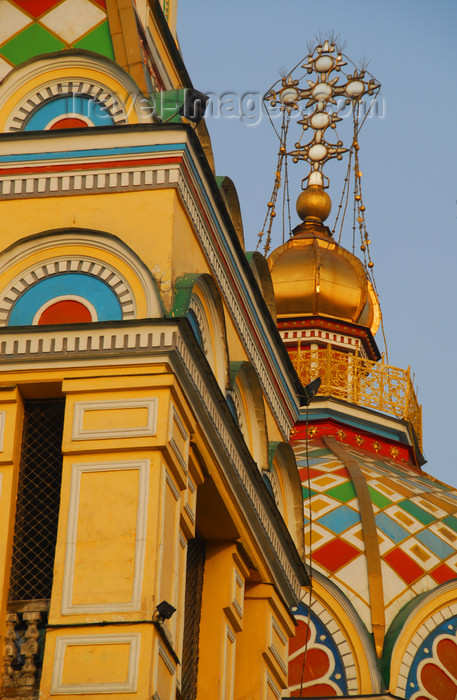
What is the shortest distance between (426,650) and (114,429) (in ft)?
38.8

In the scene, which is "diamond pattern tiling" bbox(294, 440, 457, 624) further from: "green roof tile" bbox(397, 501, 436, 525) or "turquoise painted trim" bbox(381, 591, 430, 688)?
"turquoise painted trim" bbox(381, 591, 430, 688)

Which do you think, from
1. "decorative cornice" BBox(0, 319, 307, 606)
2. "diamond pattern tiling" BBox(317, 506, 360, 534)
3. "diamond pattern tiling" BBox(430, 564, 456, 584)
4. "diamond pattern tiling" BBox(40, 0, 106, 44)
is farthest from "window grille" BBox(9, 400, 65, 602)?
"diamond pattern tiling" BBox(317, 506, 360, 534)

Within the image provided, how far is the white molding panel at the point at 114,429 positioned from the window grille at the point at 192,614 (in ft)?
5.84

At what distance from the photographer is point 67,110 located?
12.5m

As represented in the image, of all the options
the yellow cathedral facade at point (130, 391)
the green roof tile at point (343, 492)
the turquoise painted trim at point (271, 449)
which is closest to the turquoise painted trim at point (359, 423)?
the green roof tile at point (343, 492)

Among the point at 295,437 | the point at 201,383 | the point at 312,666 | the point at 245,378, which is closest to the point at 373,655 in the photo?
the point at 312,666

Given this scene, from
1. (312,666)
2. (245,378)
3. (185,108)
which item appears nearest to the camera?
(185,108)

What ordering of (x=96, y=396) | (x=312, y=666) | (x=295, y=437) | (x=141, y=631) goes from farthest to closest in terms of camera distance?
(x=295, y=437) < (x=312, y=666) < (x=96, y=396) < (x=141, y=631)

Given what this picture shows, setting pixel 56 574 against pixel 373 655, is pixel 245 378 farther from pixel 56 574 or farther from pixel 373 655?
pixel 373 655

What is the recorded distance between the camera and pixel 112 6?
12.9m

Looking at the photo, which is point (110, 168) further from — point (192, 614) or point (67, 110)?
point (192, 614)

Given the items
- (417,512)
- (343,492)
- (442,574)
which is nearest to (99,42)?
(442,574)

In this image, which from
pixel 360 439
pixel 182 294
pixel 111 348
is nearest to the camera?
pixel 111 348

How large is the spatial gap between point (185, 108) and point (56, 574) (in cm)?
344
